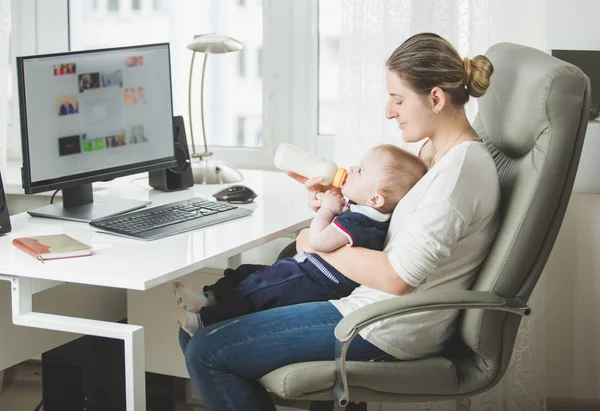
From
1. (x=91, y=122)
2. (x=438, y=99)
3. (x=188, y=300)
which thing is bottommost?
(x=188, y=300)

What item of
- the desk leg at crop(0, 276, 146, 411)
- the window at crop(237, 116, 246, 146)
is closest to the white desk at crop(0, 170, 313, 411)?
the desk leg at crop(0, 276, 146, 411)

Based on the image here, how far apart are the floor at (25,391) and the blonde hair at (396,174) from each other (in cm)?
118

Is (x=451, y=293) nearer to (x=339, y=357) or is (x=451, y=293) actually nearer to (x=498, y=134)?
(x=339, y=357)

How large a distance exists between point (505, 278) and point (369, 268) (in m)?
0.26

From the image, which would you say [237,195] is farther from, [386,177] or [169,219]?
[386,177]

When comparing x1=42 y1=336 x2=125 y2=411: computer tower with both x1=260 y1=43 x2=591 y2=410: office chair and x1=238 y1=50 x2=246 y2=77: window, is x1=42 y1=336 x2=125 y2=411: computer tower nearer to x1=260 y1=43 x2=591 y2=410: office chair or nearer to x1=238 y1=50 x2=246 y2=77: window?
x1=260 y1=43 x2=591 y2=410: office chair

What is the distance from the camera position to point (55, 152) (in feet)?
7.30

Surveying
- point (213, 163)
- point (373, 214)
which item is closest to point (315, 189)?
point (373, 214)

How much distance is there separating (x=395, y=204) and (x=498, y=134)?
27 cm

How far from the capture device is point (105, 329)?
5.74 feet

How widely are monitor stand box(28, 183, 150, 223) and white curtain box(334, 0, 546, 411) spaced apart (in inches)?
27.2

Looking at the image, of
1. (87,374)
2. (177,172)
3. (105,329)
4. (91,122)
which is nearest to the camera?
(105,329)

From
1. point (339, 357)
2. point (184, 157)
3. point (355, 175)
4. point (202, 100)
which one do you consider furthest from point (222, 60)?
point (339, 357)

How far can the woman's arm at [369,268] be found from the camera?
1724mm
